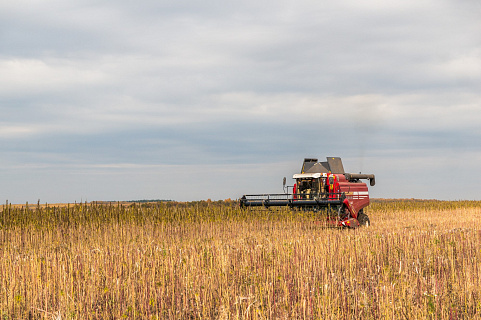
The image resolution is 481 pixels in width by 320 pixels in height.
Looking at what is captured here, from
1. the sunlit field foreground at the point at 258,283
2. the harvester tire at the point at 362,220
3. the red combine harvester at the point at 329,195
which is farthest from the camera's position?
the harvester tire at the point at 362,220

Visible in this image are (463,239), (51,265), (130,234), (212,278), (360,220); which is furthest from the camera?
(360,220)

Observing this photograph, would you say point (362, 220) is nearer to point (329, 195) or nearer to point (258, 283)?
point (329, 195)

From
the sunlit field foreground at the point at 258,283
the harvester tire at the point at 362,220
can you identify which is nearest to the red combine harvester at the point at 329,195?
the harvester tire at the point at 362,220

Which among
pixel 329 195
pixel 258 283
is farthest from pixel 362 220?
pixel 258 283

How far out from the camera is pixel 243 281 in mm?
6301

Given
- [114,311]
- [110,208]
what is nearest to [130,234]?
[110,208]

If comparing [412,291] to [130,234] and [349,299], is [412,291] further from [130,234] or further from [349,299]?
[130,234]

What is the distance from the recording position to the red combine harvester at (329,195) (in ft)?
47.2

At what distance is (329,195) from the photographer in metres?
15.0

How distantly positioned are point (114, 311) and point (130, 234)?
755cm

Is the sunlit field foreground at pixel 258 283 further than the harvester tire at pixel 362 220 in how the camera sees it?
No

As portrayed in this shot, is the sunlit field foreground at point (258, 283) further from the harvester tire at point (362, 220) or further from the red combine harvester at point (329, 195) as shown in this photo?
the harvester tire at point (362, 220)

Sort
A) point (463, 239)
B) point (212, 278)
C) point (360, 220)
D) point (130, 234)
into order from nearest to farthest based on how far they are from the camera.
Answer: point (212, 278) < point (463, 239) < point (130, 234) < point (360, 220)

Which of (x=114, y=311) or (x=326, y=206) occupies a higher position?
(x=326, y=206)
